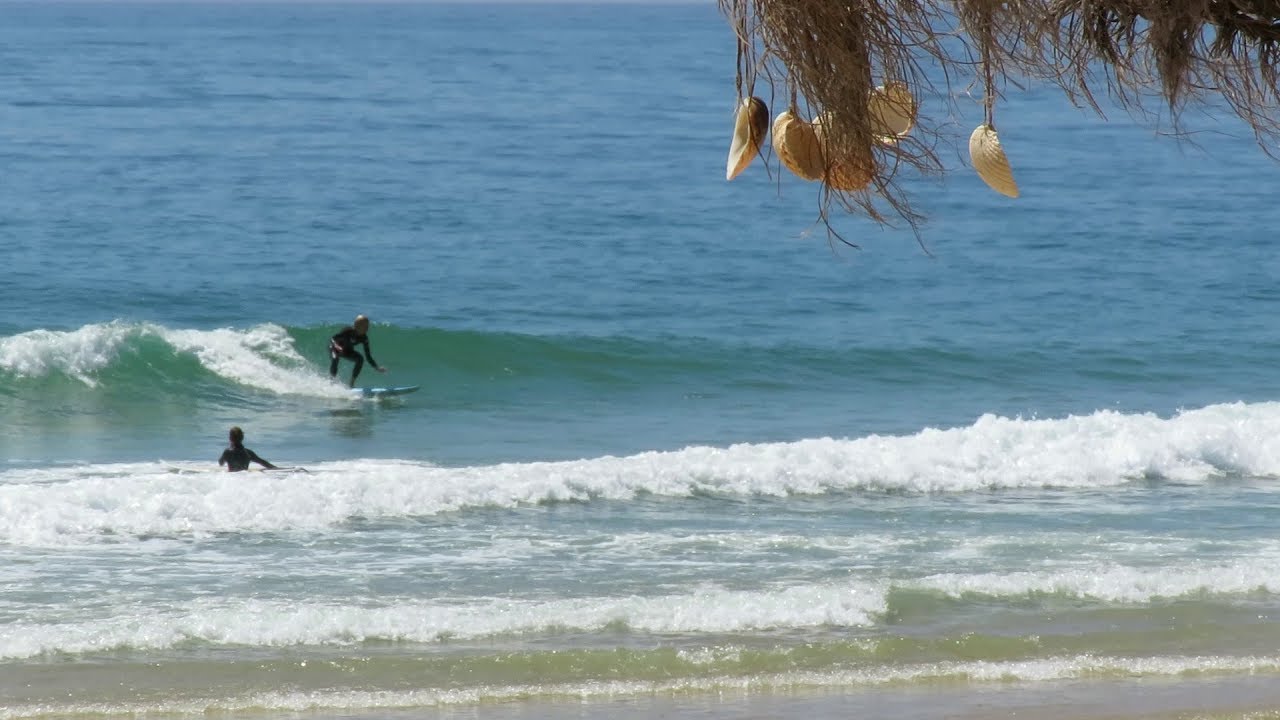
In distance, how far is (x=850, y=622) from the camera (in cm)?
1005

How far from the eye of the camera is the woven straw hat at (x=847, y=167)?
13.5 feet

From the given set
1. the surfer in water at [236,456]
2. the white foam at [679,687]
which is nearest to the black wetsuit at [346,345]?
the surfer in water at [236,456]

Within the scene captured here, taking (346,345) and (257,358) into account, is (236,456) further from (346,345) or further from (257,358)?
(257,358)

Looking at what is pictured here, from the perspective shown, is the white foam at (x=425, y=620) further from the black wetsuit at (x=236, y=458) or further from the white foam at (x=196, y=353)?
the white foam at (x=196, y=353)

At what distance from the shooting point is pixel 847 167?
4.17 m

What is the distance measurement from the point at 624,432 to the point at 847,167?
1541cm

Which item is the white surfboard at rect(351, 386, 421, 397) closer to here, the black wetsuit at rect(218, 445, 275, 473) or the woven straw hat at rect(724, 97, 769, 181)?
the black wetsuit at rect(218, 445, 275, 473)

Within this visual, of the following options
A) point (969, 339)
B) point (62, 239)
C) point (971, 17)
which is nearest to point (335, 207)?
point (62, 239)

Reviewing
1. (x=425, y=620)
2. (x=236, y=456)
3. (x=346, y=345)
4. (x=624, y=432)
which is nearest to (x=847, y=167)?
(x=425, y=620)

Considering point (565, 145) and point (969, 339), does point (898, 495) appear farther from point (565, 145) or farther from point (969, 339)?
point (565, 145)

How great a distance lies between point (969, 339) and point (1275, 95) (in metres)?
21.4

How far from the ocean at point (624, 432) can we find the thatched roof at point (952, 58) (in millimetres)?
370

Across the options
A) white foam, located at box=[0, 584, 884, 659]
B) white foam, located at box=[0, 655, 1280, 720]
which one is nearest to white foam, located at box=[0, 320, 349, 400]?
white foam, located at box=[0, 584, 884, 659]

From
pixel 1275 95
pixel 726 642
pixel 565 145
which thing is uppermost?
pixel 565 145
